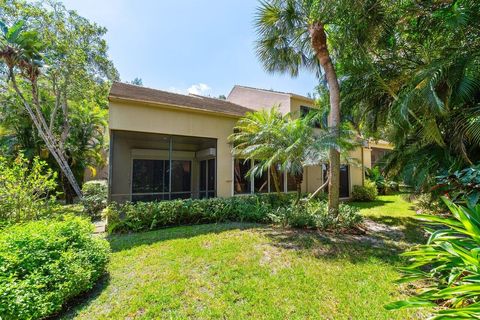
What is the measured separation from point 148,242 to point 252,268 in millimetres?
3444

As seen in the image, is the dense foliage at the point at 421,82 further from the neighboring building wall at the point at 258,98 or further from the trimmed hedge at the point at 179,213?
the trimmed hedge at the point at 179,213

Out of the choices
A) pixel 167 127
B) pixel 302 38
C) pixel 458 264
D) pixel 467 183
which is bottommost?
pixel 458 264

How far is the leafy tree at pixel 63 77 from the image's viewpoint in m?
12.4

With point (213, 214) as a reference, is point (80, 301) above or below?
below

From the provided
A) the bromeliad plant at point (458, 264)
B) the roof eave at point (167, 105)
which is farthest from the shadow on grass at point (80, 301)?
the roof eave at point (167, 105)

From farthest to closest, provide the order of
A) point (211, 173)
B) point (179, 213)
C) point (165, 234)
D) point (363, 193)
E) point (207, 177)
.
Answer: point (363, 193) → point (207, 177) → point (211, 173) → point (179, 213) → point (165, 234)

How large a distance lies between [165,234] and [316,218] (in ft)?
17.2

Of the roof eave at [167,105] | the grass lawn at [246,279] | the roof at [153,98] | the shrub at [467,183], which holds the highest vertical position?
the roof at [153,98]

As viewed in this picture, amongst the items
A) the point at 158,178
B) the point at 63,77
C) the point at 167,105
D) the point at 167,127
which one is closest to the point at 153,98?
the point at 167,105

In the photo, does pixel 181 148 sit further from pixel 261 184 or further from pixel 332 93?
pixel 332 93

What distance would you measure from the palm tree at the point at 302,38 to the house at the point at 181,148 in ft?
12.3

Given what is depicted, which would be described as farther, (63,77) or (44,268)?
(63,77)

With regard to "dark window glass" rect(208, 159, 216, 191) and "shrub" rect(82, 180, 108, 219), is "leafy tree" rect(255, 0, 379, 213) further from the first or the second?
"shrub" rect(82, 180, 108, 219)

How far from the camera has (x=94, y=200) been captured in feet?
37.9
